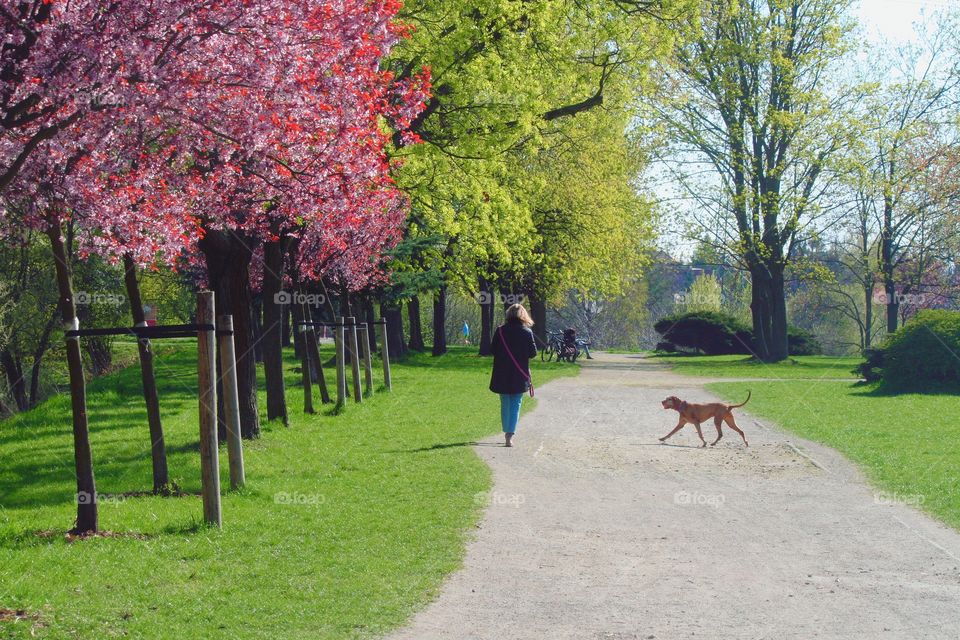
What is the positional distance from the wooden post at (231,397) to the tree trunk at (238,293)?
4.03 m

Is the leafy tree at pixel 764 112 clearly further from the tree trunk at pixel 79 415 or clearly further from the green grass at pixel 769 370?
the tree trunk at pixel 79 415

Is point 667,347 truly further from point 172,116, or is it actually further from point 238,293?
point 172,116

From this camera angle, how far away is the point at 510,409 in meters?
15.4

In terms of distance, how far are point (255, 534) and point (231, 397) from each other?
6.17 ft

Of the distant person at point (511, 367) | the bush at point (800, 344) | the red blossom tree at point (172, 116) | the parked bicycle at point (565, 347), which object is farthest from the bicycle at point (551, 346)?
the red blossom tree at point (172, 116)

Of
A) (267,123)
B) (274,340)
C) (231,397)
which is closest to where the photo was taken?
(267,123)

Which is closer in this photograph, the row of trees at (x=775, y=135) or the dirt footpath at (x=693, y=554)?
the dirt footpath at (x=693, y=554)

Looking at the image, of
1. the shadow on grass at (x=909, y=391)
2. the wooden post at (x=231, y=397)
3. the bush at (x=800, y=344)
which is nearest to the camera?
the wooden post at (x=231, y=397)

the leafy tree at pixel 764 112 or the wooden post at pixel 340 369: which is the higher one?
the leafy tree at pixel 764 112

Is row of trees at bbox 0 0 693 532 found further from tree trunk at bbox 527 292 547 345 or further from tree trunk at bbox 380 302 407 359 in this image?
tree trunk at bbox 527 292 547 345

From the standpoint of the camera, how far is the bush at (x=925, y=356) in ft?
86.6

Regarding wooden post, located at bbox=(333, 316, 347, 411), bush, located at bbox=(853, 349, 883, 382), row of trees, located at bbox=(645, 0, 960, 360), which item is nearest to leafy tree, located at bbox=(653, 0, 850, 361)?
row of trees, located at bbox=(645, 0, 960, 360)

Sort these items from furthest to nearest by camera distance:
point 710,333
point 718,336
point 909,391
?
point 710,333
point 718,336
point 909,391

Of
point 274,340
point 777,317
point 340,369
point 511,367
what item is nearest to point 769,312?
point 777,317
